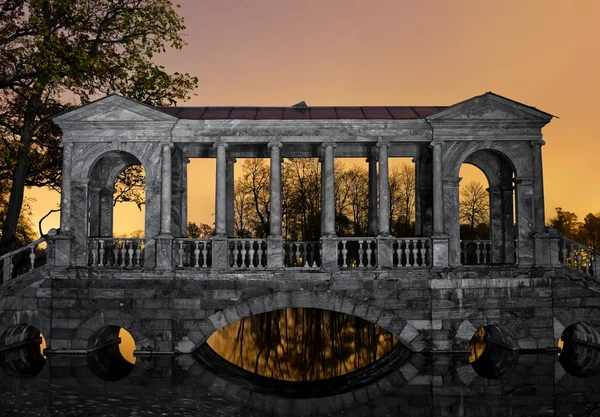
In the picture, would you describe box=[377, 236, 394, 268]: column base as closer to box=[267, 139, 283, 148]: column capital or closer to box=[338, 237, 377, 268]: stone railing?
box=[338, 237, 377, 268]: stone railing

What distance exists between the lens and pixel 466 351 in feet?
55.3

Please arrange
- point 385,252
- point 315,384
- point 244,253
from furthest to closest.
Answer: point 385,252 → point 244,253 → point 315,384

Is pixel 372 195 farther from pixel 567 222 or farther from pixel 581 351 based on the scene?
pixel 567 222

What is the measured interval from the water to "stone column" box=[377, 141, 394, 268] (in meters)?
2.92

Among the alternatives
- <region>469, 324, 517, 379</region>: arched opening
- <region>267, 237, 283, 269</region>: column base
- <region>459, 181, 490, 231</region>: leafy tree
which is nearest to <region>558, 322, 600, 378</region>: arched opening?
<region>469, 324, 517, 379</region>: arched opening

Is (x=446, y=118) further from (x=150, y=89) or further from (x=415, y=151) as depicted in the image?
(x=150, y=89)

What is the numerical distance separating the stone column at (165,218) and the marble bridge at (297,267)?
33 mm

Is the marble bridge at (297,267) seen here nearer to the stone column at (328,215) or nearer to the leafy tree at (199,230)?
the stone column at (328,215)

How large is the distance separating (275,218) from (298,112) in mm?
3813

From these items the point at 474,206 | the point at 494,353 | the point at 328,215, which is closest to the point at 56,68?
the point at 328,215

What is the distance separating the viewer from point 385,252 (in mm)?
17078

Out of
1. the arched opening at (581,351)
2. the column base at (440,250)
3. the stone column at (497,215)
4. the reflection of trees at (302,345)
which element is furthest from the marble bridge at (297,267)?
the stone column at (497,215)

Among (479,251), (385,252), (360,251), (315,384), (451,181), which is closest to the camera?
(315,384)

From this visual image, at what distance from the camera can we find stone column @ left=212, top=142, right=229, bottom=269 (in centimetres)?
1697
